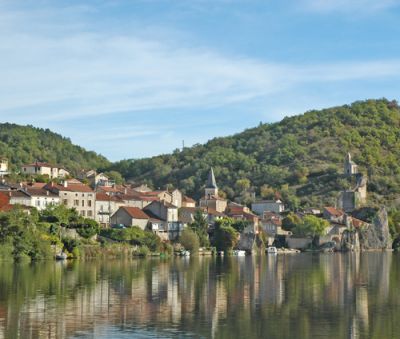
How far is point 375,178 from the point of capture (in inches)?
7067

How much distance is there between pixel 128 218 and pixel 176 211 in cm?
964

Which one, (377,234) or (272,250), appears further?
(377,234)

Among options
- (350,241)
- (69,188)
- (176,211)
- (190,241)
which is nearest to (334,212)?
(350,241)

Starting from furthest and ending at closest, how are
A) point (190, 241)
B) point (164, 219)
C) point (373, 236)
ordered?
point (373, 236) → point (164, 219) → point (190, 241)

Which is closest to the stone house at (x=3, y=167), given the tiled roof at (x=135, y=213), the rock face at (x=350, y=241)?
the tiled roof at (x=135, y=213)

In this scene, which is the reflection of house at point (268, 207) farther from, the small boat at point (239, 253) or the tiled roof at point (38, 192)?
the tiled roof at point (38, 192)

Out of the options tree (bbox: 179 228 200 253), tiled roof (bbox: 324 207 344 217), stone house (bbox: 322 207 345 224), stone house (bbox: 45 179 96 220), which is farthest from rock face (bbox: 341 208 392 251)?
stone house (bbox: 45 179 96 220)

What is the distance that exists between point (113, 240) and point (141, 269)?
22.8 metres

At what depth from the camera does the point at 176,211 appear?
109500mm

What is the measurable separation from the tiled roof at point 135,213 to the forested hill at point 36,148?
157 feet

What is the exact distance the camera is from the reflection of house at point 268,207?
154 metres

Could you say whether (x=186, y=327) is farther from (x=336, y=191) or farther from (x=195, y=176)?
(x=195, y=176)

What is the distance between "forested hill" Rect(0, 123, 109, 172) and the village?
1260cm

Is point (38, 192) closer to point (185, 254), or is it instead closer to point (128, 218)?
point (128, 218)
